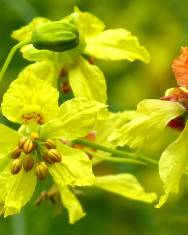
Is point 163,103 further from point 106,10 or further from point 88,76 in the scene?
point 106,10

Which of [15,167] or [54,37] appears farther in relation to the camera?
[54,37]

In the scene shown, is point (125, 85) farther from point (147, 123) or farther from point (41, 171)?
point (41, 171)

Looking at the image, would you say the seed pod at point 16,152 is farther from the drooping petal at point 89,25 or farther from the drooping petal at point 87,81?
the drooping petal at point 89,25

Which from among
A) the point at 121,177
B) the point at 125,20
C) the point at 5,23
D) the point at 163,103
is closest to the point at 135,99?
the point at 125,20

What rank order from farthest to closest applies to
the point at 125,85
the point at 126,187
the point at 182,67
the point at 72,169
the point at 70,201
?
the point at 125,85 → the point at 126,187 → the point at 70,201 → the point at 182,67 → the point at 72,169

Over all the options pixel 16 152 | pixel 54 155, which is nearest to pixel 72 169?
pixel 54 155

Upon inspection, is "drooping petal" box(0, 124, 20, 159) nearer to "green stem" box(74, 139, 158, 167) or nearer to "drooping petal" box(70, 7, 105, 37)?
"green stem" box(74, 139, 158, 167)
